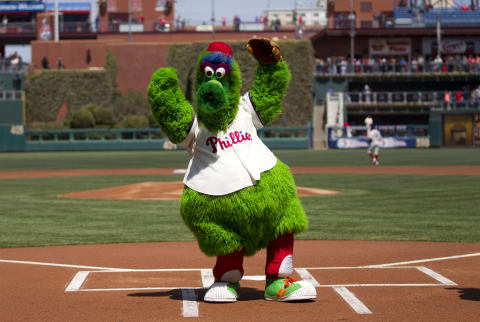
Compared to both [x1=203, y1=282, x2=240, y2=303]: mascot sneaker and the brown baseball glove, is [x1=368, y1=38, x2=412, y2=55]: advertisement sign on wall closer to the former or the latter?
the brown baseball glove

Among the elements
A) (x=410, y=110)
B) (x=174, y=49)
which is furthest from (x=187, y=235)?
(x=174, y=49)

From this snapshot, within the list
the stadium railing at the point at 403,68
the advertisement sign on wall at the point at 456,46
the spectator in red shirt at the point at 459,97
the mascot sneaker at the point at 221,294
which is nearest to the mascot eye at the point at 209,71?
the mascot sneaker at the point at 221,294

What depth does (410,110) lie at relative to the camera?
5747cm

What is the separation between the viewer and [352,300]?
647 cm

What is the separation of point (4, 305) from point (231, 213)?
2041mm

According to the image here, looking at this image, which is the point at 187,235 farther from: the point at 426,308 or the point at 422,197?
the point at 422,197

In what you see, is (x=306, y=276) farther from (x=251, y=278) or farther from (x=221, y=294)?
(x=221, y=294)

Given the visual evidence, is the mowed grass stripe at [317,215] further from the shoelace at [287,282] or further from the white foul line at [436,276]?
the shoelace at [287,282]

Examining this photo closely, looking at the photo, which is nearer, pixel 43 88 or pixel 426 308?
pixel 426 308

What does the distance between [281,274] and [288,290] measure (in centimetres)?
16

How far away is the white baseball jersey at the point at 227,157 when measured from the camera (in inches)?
253

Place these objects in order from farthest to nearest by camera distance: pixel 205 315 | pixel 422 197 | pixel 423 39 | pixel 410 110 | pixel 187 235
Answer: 1. pixel 423 39
2. pixel 410 110
3. pixel 422 197
4. pixel 187 235
5. pixel 205 315

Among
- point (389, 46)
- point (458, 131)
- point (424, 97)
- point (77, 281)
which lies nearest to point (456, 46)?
point (389, 46)

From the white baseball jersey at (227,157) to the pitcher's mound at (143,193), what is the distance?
11079 millimetres
